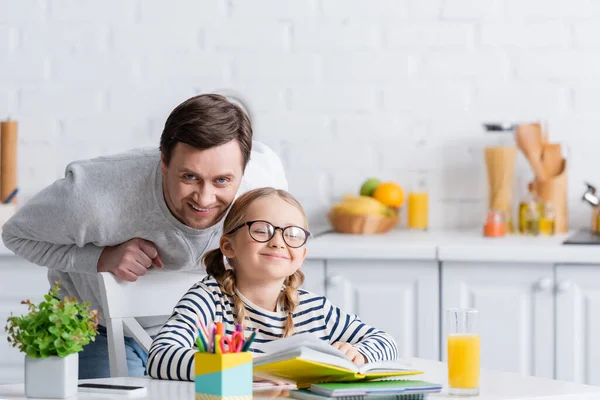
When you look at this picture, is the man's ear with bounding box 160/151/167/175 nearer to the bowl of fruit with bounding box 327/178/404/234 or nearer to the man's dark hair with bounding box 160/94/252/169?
the man's dark hair with bounding box 160/94/252/169

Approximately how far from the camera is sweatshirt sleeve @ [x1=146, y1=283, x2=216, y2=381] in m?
1.64

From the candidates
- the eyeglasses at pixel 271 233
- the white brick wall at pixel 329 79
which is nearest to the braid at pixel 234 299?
the eyeglasses at pixel 271 233

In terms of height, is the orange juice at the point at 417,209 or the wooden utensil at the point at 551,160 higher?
the wooden utensil at the point at 551,160

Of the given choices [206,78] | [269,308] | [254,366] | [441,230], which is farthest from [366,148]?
[254,366]

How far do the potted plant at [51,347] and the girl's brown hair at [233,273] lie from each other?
→ 1.39 feet

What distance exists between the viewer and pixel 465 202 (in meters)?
3.75

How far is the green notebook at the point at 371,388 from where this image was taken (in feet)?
4.68

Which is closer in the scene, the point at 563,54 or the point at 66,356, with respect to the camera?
the point at 66,356

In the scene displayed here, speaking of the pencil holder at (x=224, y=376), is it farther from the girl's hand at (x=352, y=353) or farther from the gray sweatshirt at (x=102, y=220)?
the gray sweatshirt at (x=102, y=220)

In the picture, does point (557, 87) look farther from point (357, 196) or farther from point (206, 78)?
point (206, 78)

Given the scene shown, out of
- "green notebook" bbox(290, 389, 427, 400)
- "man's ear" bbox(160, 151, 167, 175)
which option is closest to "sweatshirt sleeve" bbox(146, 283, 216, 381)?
"green notebook" bbox(290, 389, 427, 400)

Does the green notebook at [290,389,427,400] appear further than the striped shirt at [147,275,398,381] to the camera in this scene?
No

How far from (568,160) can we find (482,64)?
0.47 m

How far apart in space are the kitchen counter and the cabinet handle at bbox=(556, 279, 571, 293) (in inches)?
2.6
